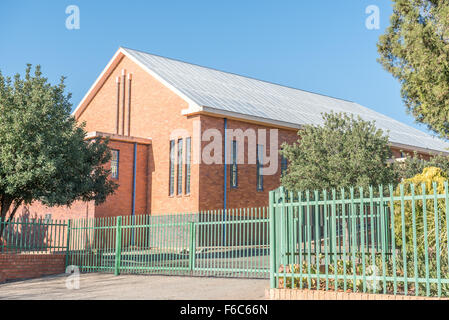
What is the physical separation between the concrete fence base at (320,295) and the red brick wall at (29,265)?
9.60m

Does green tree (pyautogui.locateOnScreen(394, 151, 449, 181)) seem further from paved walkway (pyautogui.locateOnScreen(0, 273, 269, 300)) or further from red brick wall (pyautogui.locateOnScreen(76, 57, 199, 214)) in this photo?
paved walkway (pyautogui.locateOnScreen(0, 273, 269, 300))

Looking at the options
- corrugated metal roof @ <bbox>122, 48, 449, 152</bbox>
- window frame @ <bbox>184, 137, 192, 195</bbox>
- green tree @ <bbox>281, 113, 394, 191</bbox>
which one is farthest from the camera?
corrugated metal roof @ <bbox>122, 48, 449, 152</bbox>

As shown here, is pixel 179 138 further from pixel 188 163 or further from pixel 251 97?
pixel 251 97

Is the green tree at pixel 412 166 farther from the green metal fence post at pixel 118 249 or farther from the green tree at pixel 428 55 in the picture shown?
the green metal fence post at pixel 118 249

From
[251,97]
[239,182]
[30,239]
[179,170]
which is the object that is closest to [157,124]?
[179,170]

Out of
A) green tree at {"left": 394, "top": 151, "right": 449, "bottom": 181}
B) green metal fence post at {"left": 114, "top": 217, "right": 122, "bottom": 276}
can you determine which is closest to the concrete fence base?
green metal fence post at {"left": 114, "top": 217, "right": 122, "bottom": 276}

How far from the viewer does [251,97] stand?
97.4ft

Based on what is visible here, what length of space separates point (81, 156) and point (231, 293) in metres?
9.28

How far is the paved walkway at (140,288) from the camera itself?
1095 centimetres

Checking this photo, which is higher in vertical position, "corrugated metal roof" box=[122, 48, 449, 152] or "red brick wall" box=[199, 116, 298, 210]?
"corrugated metal roof" box=[122, 48, 449, 152]

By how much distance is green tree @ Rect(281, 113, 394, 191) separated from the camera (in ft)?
64.3

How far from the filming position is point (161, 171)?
84.1ft

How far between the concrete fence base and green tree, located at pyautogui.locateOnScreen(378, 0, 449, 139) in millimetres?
6168
